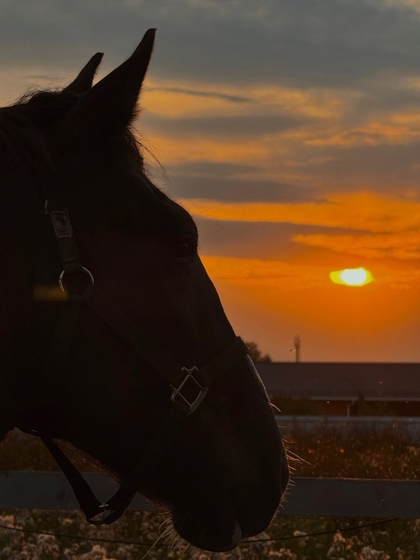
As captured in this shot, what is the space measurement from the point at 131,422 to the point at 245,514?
0.48 meters

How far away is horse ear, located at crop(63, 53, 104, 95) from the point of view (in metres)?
2.90

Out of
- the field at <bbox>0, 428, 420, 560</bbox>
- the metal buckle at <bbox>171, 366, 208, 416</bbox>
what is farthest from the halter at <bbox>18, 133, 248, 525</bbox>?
the field at <bbox>0, 428, 420, 560</bbox>

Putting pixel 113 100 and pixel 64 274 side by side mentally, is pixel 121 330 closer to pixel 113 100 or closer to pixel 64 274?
pixel 64 274

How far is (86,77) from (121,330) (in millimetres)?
1073

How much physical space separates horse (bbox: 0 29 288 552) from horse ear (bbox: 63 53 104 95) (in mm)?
263

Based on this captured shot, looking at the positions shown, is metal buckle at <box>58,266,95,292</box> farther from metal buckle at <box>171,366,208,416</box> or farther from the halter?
metal buckle at <box>171,366,208,416</box>

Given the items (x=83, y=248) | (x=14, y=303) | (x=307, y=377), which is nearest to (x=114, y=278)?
(x=83, y=248)

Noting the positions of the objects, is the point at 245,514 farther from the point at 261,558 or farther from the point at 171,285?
the point at 261,558

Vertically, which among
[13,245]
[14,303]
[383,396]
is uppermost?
[383,396]

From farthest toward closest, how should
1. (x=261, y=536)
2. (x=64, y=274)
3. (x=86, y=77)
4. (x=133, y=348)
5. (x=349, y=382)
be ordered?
(x=349, y=382)
(x=261, y=536)
(x=86, y=77)
(x=133, y=348)
(x=64, y=274)

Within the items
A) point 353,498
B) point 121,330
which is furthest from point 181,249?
point 353,498

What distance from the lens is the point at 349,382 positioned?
142 ft

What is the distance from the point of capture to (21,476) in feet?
A: 21.0

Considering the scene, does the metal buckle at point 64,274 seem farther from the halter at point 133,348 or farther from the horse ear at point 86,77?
the horse ear at point 86,77
